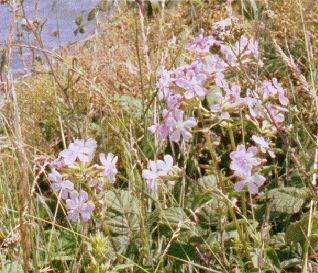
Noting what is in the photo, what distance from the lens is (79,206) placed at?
1340 millimetres

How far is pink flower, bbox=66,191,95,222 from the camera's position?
132cm

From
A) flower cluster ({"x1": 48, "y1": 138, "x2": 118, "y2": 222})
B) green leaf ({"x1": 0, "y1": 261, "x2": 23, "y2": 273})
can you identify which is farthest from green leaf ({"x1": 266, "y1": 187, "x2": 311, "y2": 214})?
green leaf ({"x1": 0, "y1": 261, "x2": 23, "y2": 273})

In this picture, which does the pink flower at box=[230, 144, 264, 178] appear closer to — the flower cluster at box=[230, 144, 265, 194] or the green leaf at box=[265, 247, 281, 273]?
the flower cluster at box=[230, 144, 265, 194]

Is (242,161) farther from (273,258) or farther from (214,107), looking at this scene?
(273,258)

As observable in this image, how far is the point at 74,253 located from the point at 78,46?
2.14m

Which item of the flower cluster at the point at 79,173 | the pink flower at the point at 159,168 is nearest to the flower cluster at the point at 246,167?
the pink flower at the point at 159,168

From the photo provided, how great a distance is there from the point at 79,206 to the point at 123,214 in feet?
0.88

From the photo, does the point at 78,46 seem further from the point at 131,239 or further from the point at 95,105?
the point at 131,239

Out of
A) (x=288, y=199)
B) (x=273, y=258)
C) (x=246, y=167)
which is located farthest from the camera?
(x=288, y=199)

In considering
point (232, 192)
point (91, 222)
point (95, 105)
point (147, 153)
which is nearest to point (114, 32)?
point (95, 105)

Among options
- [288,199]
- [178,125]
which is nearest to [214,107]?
[178,125]

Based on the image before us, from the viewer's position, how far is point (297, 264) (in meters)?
1.46

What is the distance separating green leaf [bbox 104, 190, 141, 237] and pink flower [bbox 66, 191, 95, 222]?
8.9 inches

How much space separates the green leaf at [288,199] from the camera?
1.55 meters
